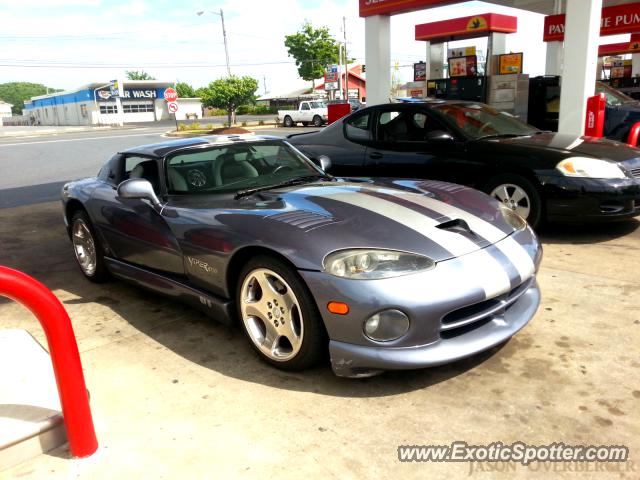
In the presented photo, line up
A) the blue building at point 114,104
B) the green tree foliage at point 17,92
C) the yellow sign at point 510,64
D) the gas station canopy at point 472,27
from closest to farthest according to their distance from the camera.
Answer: the yellow sign at point 510,64
the gas station canopy at point 472,27
the blue building at point 114,104
the green tree foliage at point 17,92

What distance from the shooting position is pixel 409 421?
8.32 ft

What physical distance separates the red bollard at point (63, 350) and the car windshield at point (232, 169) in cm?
164

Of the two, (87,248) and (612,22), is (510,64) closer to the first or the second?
(612,22)

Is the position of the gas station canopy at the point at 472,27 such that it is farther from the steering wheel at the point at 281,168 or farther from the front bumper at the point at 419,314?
the front bumper at the point at 419,314

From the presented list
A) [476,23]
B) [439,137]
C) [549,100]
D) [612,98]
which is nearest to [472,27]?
[476,23]

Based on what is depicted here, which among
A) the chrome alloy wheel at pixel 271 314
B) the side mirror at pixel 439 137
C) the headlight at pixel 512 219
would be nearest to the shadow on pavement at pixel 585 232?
the side mirror at pixel 439 137

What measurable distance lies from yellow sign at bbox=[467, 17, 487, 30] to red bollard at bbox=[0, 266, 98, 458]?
48.1 feet

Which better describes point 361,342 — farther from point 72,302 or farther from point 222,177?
point 72,302

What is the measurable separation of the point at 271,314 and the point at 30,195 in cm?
901

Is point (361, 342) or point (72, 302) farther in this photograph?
point (72, 302)

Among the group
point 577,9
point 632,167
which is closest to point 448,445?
point 632,167

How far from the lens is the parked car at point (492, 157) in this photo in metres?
5.06

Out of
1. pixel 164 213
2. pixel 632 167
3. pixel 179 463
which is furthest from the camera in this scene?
pixel 632 167

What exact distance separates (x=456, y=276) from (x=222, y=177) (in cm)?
191
